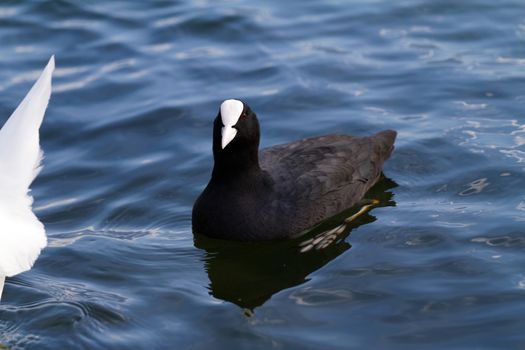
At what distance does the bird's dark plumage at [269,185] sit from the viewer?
27.1ft

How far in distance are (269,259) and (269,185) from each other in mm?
677

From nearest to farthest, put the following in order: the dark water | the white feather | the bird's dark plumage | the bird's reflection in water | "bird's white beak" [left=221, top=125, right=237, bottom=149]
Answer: the white feather → the dark water → the bird's reflection in water → "bird's white beak" [left=221, top=125, right=237, bottom=149] → the bird's dark plumage

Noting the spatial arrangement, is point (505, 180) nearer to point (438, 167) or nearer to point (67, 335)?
point (438, 167)

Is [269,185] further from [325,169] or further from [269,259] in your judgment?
[269,259]

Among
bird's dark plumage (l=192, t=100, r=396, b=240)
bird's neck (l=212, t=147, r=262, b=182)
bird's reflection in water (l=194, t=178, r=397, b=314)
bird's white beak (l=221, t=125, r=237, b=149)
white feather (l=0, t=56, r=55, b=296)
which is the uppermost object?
white feather (l=0, t=56, r=55, b=296)

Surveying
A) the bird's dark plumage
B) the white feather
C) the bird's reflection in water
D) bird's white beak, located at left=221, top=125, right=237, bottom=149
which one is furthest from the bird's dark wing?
the white feather

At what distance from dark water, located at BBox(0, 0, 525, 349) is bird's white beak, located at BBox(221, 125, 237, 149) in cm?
84

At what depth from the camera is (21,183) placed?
5555 millimetres

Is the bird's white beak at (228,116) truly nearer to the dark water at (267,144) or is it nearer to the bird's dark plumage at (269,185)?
the bird's dark plumage at (269,185)

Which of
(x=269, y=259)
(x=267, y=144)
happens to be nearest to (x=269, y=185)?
(x=269, y=259)

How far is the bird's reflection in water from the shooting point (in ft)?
25.1

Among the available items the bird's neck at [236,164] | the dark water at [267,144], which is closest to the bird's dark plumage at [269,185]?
the bird's neck at [236,164]

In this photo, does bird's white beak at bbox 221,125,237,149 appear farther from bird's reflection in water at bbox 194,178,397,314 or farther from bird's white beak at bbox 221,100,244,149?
bird's reflection in water at bbox 194,178,397,314

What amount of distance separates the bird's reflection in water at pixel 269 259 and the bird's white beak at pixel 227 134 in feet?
2.70
